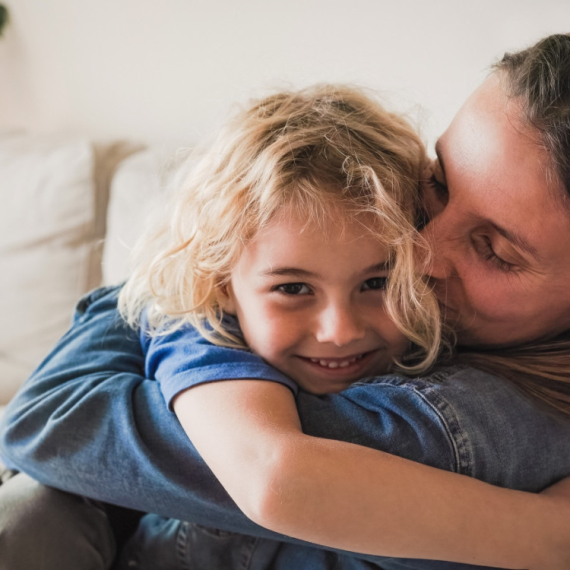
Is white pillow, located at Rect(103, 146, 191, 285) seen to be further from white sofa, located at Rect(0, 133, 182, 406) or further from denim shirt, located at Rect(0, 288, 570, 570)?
denim shirt, located at Rect(0, 288, 570, 570)

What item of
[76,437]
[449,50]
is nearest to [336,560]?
[76,437]

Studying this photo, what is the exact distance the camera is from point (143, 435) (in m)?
0.82

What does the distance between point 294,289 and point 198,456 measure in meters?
0.26

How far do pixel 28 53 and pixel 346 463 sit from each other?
69.7 inches

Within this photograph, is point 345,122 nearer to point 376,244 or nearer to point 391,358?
point 376,244

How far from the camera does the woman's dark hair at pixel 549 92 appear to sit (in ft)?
2.40

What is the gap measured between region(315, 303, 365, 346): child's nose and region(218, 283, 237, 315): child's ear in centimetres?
16

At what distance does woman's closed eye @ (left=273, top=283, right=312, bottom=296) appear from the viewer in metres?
0.87

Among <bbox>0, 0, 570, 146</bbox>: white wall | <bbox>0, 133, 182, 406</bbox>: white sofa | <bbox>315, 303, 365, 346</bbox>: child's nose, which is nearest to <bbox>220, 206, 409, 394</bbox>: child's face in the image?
<bbox>315, 303, 365, 346</bbox>: child's nose

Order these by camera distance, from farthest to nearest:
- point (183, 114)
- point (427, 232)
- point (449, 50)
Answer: point (183, 114)
point (449, 50)
point (427, 232)

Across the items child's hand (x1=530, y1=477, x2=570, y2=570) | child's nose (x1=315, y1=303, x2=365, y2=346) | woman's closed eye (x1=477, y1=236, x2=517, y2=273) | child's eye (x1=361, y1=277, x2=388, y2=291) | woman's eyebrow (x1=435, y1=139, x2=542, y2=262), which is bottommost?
child's hand (x1=530, y1=477, x2=570, y2=570)

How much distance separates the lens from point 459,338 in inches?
35.9

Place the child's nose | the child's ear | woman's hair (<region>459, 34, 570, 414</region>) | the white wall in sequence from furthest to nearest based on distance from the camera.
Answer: the white wall, the child's ear, the child's nose, woman's hair (<region>459, 34, 570, 414</region>)

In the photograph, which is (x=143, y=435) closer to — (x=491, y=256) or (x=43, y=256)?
(x=491, y=256)
